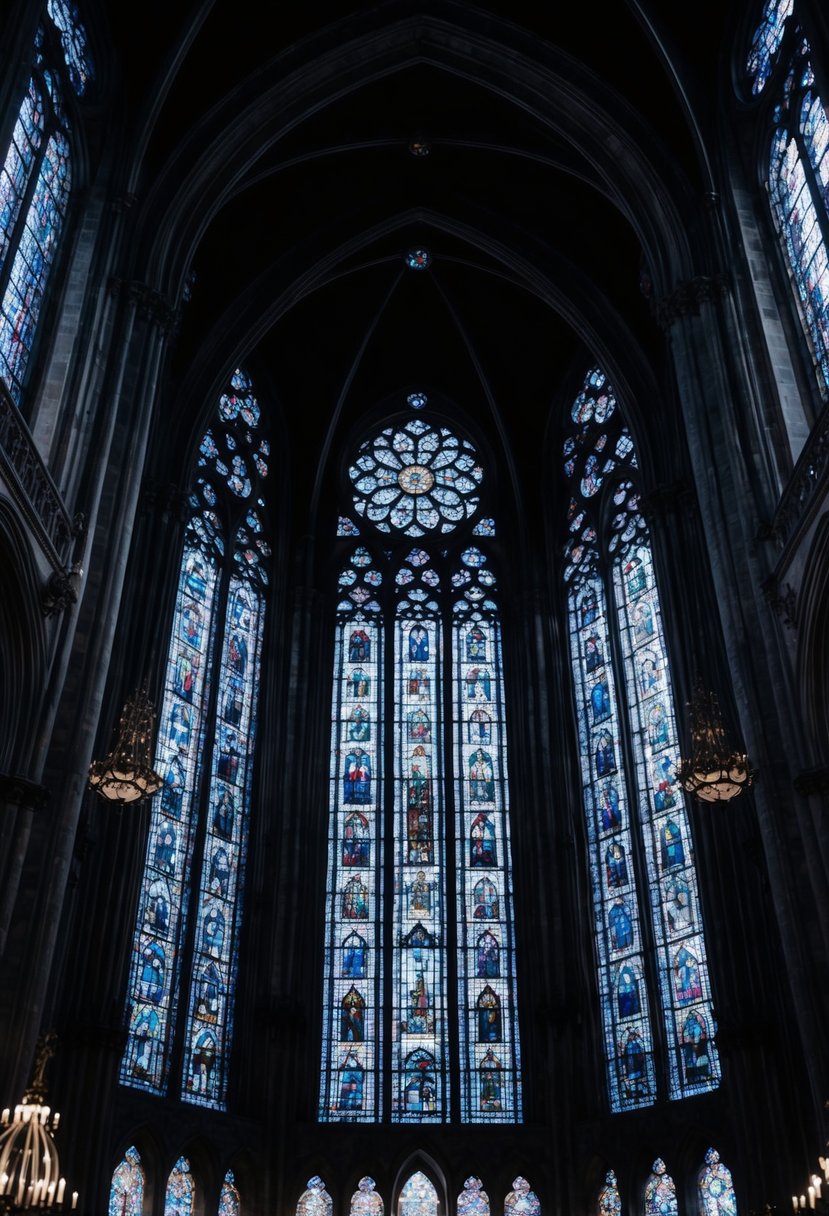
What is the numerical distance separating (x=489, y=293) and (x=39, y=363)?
12835 mm

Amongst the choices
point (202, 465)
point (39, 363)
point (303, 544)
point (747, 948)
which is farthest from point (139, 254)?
point (747, 948)

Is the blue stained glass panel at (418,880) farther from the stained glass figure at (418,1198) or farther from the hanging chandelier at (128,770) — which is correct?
the hanging chandelier at (128,770)

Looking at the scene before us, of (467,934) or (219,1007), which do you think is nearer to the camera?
(219,1007)

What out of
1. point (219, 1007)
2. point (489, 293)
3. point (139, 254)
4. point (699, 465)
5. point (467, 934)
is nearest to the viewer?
point (699, 465)

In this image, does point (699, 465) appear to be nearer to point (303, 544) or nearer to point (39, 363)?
point (39, 363)

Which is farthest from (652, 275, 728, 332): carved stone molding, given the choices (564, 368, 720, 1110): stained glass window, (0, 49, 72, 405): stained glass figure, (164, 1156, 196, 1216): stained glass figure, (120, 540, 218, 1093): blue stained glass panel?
(164, 1156, 196, 1216): stained glass figure

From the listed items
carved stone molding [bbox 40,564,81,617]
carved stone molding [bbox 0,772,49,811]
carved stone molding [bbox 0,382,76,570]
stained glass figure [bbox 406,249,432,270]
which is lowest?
carved stone molding [bbox 0,772,49,811]

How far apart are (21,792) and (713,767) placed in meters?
7.64

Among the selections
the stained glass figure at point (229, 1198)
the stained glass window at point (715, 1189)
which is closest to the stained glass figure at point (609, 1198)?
the stained glass window at point (715, 1189)

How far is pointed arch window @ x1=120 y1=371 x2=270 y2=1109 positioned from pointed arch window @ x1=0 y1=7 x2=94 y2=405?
709cm

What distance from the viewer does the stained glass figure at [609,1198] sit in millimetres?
18625

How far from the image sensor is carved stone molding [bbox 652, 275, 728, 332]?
18062mm

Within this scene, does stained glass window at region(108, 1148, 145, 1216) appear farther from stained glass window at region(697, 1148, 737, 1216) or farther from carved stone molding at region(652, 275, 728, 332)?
carved stone molding at region(652, 275, 728, 332)

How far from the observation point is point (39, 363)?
16016 mm
